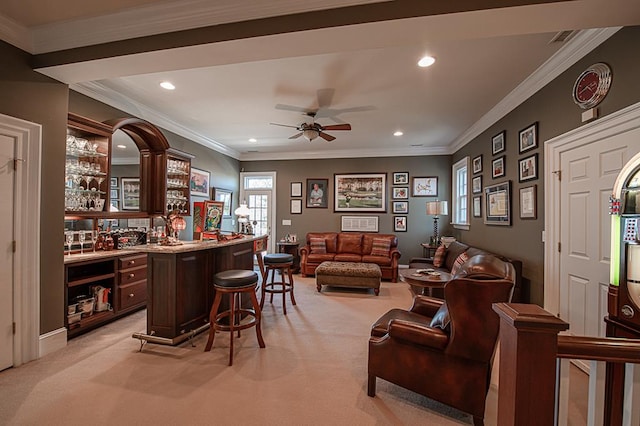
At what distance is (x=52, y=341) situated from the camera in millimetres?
2697

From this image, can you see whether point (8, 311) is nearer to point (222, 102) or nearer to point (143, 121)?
point (143, 121)

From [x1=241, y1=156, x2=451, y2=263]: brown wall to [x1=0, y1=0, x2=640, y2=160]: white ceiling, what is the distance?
4.17 ft

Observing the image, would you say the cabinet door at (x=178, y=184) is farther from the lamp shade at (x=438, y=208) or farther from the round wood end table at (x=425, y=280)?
Answer: the lamp shade at (x=438, y=208)

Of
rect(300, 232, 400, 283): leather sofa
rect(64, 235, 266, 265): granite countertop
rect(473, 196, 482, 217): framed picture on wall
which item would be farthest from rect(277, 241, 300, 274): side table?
rect(473, 196, 482, 217): framed picture on wall

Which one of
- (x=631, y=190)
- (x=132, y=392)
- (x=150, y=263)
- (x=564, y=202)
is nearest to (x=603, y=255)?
(x=564, y=202)

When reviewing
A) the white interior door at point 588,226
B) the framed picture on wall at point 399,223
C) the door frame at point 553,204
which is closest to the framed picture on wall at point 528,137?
the door frame at point 553,204

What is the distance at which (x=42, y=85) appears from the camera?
2.57m

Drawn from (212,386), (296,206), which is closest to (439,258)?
(296,206)

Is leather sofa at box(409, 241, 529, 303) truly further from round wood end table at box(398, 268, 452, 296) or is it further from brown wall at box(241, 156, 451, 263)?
brown wall at box(241, 156, 451, 263)

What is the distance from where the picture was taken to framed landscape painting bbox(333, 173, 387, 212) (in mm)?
6844

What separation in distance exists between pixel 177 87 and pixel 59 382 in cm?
317

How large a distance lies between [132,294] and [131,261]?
1.43 ft

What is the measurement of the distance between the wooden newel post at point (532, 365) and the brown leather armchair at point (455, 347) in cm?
84

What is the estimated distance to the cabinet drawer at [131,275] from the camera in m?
3.54
